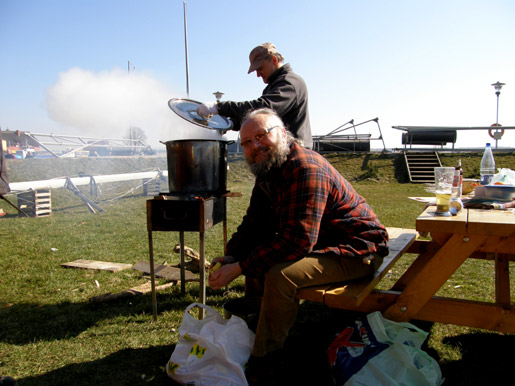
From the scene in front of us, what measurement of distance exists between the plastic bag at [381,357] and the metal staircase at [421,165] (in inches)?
591

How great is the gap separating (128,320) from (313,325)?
1531mm

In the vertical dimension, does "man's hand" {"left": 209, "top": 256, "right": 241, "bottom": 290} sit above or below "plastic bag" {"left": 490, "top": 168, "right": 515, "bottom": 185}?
below

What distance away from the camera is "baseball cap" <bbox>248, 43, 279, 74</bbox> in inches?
126

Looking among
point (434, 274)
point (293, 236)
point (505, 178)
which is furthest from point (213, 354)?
point (505, 178)

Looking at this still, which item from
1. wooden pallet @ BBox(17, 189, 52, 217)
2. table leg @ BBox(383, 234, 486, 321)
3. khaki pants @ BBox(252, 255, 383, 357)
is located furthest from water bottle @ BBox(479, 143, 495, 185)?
wooden pallet @ BBox(17, 189, 52, 217)

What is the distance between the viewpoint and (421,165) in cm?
1741

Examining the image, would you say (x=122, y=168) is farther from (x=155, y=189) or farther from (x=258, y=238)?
(x=258, y=238)

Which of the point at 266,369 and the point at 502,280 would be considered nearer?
the point at 266,369

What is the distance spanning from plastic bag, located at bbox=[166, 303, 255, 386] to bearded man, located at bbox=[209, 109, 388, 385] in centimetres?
9

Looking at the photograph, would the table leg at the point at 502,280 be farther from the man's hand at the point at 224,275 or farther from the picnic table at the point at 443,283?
the man's hand at the point at 224,275

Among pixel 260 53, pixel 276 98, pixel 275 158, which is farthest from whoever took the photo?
pixel 260 53

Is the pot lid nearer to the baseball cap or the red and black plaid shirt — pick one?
the baseball cap

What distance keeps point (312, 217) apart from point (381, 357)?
2.63 feet

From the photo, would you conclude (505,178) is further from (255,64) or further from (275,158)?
(255,64)
